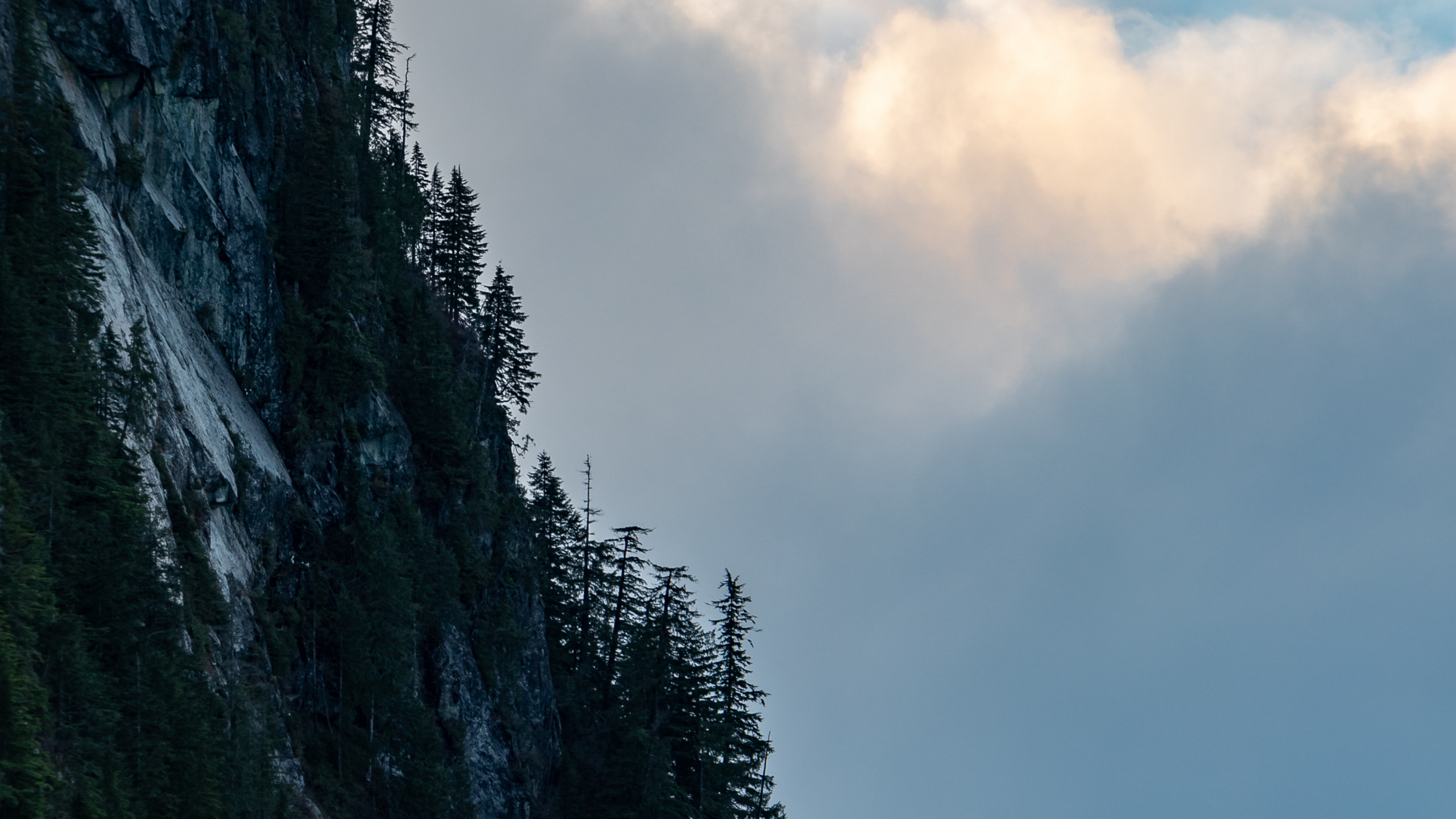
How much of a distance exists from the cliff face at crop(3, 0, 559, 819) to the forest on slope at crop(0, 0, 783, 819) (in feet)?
0.47

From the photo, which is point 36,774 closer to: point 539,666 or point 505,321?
point 539,666

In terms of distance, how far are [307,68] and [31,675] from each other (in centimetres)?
3551

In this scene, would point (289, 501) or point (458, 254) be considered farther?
point (458, 254)

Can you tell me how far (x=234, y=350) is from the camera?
4431 cm

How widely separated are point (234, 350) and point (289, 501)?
629 cm

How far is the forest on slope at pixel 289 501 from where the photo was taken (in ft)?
96.8

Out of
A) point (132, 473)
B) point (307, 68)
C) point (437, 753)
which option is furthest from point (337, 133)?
point (437, 753)

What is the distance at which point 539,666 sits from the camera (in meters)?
57.0

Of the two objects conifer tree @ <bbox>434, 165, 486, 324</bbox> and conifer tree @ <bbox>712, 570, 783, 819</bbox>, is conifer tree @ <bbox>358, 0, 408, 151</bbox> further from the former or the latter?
conifer tree @ <bbox>712, 570, 783, 819</bbox>

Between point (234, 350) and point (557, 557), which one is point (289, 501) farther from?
point (557, 557)

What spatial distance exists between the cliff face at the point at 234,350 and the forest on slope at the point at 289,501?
0.14 metres

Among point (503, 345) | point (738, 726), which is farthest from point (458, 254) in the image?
point (738, 726)

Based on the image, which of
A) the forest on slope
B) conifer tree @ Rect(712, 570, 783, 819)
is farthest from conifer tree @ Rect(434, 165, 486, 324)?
conifer tree @ Rect(712, 570, 783, 819)

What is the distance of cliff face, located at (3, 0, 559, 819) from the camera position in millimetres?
37219
